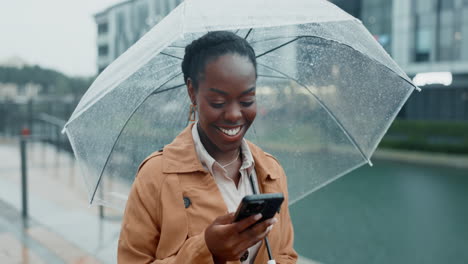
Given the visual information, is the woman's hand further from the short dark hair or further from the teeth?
the short dark hair

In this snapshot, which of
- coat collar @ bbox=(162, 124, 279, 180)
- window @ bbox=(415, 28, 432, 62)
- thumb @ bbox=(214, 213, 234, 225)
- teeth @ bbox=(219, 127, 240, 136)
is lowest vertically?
thumb @ bbox=(214, 213, 234, 225)

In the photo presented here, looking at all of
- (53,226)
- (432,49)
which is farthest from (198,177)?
(432,49)

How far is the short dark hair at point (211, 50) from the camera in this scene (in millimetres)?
1552

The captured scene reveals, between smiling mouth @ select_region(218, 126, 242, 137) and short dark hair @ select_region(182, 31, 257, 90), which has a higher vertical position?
short dark hair @ select_region(182, 31, 257, 90)

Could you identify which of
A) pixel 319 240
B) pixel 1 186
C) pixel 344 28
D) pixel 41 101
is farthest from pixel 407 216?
pixel 41 101

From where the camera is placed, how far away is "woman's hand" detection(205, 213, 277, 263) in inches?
51.6

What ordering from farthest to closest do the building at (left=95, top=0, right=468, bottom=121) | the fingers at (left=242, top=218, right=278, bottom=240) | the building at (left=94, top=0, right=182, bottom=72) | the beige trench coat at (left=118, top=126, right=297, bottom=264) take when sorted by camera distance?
1. the building at (left=95, top=0, right=468, bottom=121)
2. the building at (left=94, top=0, right=182, bottom=72)
3. the beige trench coat at (left=118, top=126, right=297, bottom=264)
4. the fingers at (left=242, top=218, right=278, bottom=240)

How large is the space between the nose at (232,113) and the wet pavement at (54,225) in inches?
131

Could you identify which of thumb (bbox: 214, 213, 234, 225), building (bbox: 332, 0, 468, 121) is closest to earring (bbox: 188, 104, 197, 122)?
thumb (bbox: 214, 213, 234, 225)

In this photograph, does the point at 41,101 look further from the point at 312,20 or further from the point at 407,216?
the point at 312,20

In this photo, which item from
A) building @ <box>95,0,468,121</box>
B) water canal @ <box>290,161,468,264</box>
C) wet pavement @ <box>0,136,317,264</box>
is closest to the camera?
wet pavement @ <box>0,136,317,264</box>

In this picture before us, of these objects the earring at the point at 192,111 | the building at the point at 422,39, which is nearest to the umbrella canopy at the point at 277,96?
the earring at the point at 192,111

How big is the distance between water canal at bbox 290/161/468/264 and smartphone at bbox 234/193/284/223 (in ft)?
15.4

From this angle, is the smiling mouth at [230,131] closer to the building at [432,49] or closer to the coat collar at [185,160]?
the coat collar at [185,160]
